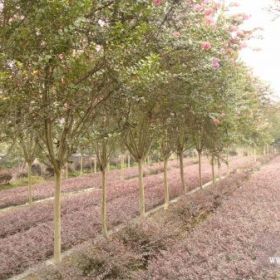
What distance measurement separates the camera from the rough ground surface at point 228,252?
5.71 meters

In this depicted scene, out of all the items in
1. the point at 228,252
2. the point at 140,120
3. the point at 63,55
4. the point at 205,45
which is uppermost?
the point at 205,45

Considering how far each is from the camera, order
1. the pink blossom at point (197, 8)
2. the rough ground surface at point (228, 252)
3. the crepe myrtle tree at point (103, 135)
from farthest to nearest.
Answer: the crepe myrtle tree at point (103, 135) → the pink blossom at point (197, 8) → the rough ground surface at point (228, 252)

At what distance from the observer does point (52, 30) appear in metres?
5.11

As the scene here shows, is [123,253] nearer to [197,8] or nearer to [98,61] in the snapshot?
[98,61]

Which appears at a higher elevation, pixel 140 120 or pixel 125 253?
pixel 140 120

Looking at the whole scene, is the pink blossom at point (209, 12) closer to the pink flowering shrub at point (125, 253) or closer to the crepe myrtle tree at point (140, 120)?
the crepe myrtle tree at point (140, 120)

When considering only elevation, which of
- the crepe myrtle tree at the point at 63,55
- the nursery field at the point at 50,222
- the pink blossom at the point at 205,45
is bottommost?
the nursery field at the point at 50,222

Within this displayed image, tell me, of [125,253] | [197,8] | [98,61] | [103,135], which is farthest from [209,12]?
[125,253]

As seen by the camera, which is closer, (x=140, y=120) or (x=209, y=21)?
(x=209, y=21)

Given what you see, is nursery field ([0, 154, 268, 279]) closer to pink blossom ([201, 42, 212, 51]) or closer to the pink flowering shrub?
the pink flowering shrub

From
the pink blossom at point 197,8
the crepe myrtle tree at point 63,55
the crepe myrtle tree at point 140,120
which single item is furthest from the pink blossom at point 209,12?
the crepe myrtle tree at point 63,55

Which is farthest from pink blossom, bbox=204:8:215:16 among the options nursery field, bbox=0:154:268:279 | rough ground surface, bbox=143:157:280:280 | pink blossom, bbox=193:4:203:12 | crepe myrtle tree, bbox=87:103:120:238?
nursery field, bbox=0:154:268:279

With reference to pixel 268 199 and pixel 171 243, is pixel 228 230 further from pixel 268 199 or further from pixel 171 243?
pixel 268 199

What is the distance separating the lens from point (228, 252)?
6.66m
